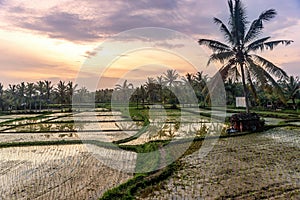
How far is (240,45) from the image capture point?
10617 millimetres

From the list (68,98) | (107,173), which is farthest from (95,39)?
(68,98)

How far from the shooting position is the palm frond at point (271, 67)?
367 inches

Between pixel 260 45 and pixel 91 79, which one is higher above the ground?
pixel 260 45

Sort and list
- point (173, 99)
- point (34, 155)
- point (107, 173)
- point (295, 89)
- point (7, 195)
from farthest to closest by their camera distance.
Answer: point (173, 99)
point (295, 89)
point (34, 155)
point (107, 173)
point (7, 195)

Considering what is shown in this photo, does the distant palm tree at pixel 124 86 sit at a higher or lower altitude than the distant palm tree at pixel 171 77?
lower

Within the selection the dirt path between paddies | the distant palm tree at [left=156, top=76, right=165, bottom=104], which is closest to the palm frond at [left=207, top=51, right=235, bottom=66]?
the dirt path between paddies

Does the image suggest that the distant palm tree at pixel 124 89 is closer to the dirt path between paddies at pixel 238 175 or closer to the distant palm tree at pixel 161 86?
the distant palm tree at pixel 161 86

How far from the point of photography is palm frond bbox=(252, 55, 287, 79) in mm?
9320

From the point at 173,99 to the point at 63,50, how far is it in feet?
66.8

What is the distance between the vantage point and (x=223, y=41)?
11000 mm

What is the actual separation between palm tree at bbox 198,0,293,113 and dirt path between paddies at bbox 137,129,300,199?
12.6ft

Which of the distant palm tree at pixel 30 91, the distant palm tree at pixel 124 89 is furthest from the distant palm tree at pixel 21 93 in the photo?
the distant palm tree at pixel 124 89

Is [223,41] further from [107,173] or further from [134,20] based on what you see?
[107,173]

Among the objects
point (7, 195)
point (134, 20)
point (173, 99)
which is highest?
point (134, 20)
